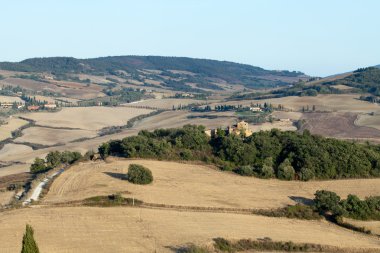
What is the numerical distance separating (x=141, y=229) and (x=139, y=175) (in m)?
14.5

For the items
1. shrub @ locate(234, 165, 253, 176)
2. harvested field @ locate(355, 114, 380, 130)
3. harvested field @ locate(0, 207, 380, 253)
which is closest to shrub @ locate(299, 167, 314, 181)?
shrub @ locate(234, 165, 253, 176)

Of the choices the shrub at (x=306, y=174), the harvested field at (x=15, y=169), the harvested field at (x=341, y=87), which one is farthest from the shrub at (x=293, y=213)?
the harvested field at (x=341, y=87)

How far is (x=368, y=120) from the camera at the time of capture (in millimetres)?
133500

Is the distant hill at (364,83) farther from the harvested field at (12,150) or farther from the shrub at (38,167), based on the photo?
the shrub at (38,167)

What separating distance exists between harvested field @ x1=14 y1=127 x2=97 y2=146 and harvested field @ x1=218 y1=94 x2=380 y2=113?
52.7 metres

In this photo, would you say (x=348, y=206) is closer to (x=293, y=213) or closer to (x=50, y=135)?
(x=293, y=213)

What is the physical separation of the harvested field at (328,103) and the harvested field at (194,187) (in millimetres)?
93120

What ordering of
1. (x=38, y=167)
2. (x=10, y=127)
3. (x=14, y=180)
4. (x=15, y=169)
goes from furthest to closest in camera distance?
(x=10, y=127) < (x=15, y=169) < (x=38, y=167) < (x=14, y=180)

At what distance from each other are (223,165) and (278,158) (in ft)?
18.7

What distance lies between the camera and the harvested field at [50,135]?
127 metres

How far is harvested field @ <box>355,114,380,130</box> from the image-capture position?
126881 mm

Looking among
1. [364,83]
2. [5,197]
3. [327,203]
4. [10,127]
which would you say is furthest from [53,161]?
[364,83]

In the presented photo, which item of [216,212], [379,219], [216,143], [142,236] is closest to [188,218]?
[216,212]

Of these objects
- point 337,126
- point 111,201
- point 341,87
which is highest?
point 341,87
